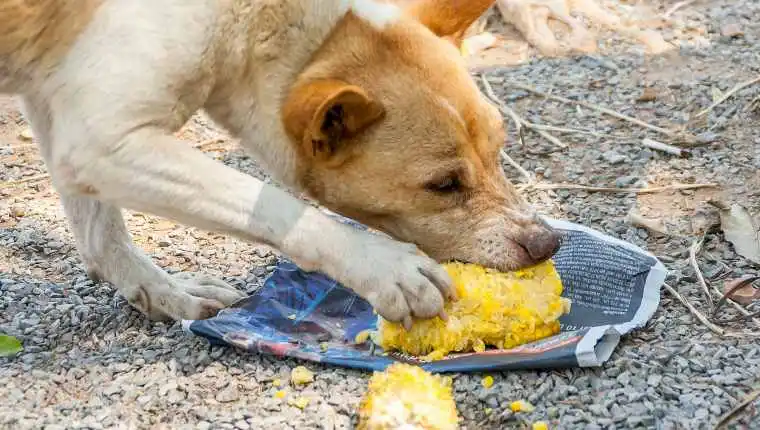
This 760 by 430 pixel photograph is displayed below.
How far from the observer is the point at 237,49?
3193mm

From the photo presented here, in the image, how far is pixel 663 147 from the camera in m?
4.89

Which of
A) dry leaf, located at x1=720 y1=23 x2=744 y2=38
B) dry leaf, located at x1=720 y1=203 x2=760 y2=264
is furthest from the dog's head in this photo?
dry leaf, located at x1=720 y1=23 x2=744 y2=38

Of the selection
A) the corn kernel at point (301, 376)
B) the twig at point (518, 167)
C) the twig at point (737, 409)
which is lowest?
the twig at point (518, 167)

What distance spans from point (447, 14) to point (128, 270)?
1554 millimetres

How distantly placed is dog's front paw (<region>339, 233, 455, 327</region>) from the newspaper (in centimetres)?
22

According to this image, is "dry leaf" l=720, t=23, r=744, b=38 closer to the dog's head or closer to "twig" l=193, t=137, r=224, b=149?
"twig" l=193, t=137, r=224, b=149

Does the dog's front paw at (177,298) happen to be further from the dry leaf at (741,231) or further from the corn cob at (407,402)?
the dry leaf at (741,231)

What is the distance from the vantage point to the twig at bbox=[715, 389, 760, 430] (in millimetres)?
2680

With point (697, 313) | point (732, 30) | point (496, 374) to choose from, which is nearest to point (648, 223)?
point (697, 313)

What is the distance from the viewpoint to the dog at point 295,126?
2.98 m

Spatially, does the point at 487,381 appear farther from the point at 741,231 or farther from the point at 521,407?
the point at 741,231

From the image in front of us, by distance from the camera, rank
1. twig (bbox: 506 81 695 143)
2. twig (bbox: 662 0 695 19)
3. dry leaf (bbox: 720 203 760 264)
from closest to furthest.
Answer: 1. dry leaf (bbox: 720 203 760 264)
2. twig (bbox: 506 81 695 143)
3. twig (bbox: 662 0 695 19)

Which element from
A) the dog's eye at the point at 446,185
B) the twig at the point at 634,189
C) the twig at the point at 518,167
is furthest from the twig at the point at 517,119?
the dog's eye at the point at 446,185

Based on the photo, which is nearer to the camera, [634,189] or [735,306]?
[735,306]
